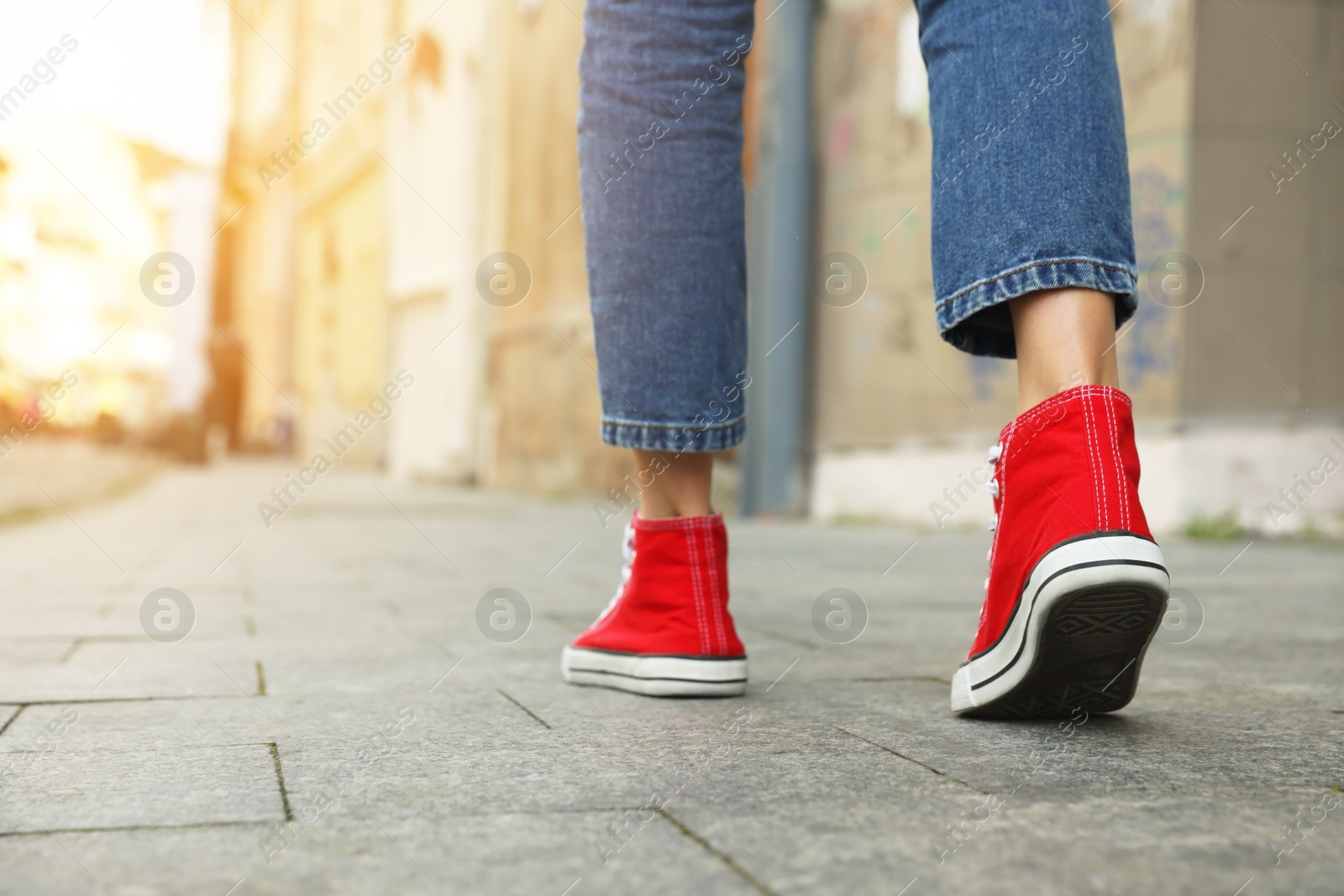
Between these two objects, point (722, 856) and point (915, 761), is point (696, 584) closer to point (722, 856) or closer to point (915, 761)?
point (915, 761)

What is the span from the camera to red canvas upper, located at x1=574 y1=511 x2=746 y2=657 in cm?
148

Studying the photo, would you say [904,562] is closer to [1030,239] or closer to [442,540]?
[442,540]

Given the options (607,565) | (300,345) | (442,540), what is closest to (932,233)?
(607,565)

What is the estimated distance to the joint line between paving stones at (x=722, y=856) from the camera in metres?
0.73

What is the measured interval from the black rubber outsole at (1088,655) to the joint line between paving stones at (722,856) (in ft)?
1.39

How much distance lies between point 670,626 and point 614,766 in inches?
16.8

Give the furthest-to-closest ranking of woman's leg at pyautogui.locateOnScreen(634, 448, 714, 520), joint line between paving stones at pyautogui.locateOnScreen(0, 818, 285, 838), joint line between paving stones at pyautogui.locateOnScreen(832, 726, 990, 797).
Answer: woman's leg at pyautogui.locateOnScreen(634, 448, 714, 520), joint line between paving stones at pyautogui.locateOnScreen(832, 726, 990, 797), joint line between paving stones at pyautogui.locateOnScreen(0, 818, 285, 838)

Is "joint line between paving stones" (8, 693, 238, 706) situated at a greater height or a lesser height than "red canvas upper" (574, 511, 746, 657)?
lesser

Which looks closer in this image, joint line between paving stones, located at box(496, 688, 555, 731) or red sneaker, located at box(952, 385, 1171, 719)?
red sneaker, located at box(952, 385, 1171, 719)

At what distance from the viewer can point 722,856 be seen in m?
0.80

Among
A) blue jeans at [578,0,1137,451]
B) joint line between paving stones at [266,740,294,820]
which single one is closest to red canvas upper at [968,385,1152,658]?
blue jeans at [578,0,1137,451]

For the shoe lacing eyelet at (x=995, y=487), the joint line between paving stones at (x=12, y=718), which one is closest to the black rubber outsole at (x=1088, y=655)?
the shoe lacing eyelet at (x=995, y=487)

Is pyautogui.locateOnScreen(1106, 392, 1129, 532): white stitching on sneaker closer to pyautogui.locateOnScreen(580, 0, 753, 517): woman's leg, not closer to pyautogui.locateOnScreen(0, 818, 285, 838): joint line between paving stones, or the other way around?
pyautogui.locateOnScreen(580, 0, 753, 517): woman's leg

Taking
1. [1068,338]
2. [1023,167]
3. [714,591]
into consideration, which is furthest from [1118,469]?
[714,591]
